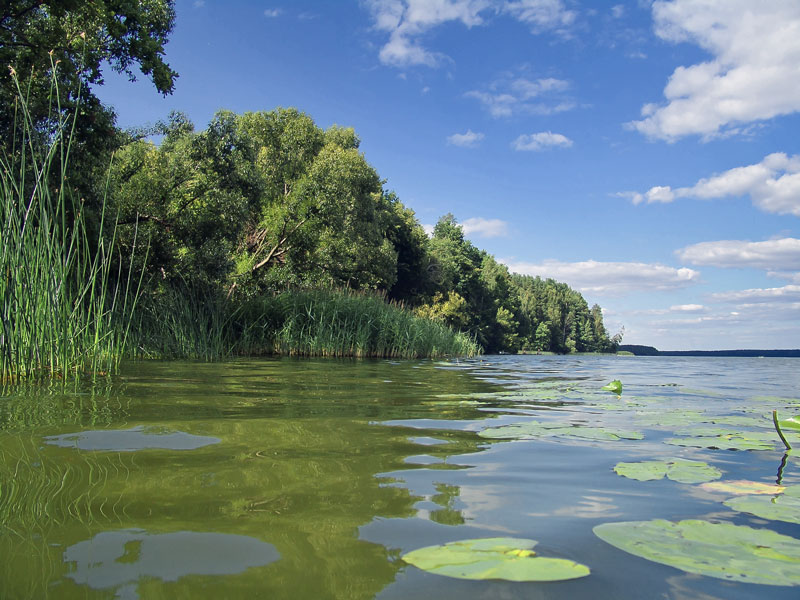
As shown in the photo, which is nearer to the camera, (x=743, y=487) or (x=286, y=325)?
(x=743, y=487)

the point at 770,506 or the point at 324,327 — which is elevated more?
the point at 324,327

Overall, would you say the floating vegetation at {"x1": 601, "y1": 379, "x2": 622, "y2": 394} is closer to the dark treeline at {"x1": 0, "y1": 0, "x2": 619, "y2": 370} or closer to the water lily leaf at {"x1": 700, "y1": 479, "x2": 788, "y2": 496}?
the water lily leaf at {"x1": 700, "y1": 479, "x2": 788, "y2": 496}

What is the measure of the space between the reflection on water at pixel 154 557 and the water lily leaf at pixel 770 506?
135cm

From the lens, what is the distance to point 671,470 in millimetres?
2041

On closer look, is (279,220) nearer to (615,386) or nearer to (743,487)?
(615,386)

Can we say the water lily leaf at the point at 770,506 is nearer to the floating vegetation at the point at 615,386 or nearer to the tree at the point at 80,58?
the floating vegetation at the point at 615,386

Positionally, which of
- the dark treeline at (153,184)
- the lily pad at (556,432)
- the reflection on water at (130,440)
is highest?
the dark treeline at (153,184)

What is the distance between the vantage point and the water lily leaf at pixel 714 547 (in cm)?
111

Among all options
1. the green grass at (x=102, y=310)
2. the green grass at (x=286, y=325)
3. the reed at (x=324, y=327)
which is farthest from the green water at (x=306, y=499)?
the reed at (x=324, y=327)

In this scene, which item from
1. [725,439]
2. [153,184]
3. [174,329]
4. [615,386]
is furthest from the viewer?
[153,184]

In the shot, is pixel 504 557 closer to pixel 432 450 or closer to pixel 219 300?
pixel 432 450

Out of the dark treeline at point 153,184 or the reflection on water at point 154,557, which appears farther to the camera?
the dark treeline at point 153,184

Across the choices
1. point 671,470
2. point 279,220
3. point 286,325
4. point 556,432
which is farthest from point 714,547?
point 279,220

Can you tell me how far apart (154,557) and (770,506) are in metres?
1.68
